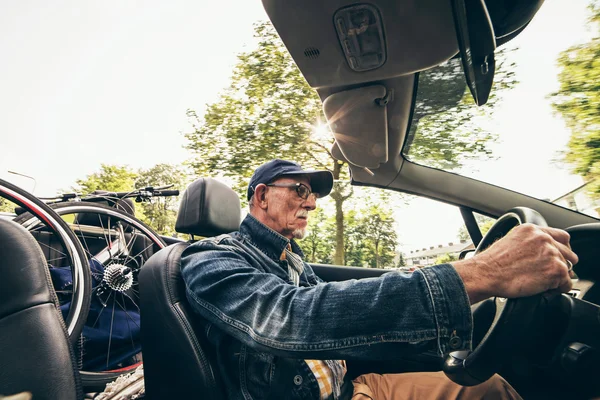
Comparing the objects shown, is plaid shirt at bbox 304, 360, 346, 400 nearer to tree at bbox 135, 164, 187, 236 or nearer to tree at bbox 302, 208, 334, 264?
tree at bbox 302, 208, 334, 264

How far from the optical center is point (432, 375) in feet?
5.48

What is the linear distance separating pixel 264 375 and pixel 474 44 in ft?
4.50

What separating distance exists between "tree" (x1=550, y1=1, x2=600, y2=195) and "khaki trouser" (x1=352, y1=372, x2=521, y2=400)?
1332mm

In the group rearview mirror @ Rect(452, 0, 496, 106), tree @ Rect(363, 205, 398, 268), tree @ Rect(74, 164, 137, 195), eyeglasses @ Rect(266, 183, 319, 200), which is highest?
rearview mirror @ Rect(452, 0, 496, 106)

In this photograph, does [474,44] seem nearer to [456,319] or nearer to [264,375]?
[456,319]

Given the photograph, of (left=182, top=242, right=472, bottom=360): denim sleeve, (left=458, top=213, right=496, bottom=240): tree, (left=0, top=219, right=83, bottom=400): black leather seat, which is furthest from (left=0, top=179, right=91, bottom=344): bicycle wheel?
(left=458, top=213, right=496, bottom=240): tree

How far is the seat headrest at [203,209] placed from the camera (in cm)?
190

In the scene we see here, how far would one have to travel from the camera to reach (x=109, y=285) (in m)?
2.66

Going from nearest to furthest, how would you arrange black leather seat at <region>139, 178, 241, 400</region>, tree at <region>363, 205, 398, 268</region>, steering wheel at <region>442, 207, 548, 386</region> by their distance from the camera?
steering wheel at <region>442, 207, 548, 386</region>
black leather seat at <region>139, 178, 241, 400</region>
tree at <region>363, 205, 398, 268</region>

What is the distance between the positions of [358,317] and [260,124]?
8.44 m

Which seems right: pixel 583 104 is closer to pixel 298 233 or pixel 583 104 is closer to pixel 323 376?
pixel 298 233

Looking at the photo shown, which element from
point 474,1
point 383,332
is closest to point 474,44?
point 474,1

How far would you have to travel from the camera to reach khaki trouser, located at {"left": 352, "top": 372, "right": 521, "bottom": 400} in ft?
4.81

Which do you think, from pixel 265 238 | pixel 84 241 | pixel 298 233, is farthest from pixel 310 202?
pixel 84 241
